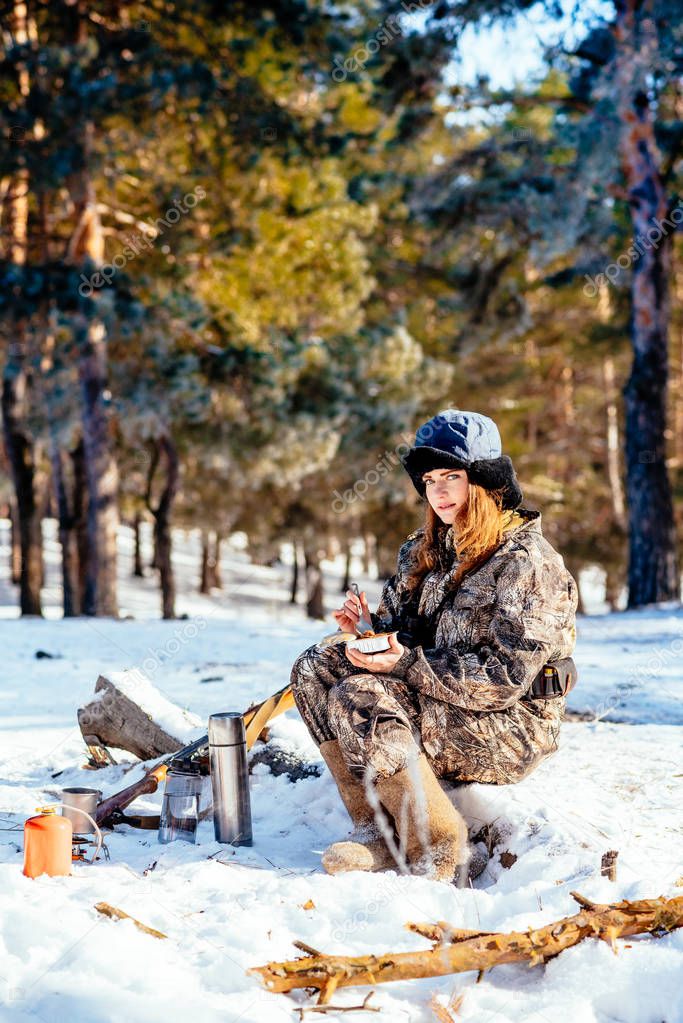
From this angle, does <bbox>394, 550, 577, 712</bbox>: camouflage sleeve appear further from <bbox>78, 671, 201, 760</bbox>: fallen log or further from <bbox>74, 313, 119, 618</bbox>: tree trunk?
<bbox>74, 313, 119, 618</bbox>: tree trunk

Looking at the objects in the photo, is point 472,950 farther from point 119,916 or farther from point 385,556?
point 385,556

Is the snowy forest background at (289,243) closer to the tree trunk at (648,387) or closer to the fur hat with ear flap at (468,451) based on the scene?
the tree trunk at (648,387)

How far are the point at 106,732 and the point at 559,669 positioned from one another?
2.66 metres

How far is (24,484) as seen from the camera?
15656 mm

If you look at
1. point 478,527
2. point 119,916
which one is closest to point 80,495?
point 478,527

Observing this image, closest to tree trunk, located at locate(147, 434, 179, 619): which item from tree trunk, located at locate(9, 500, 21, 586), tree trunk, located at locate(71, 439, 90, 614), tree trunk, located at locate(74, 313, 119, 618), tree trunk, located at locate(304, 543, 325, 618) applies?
tree trunk, located at locate(71, 439, 90, 614)

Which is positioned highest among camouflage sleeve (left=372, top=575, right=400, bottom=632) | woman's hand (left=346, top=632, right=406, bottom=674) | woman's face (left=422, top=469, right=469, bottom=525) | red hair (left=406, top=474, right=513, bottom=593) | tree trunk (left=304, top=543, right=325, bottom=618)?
woman's face (left=422, top=469, right=469, bottom=525)

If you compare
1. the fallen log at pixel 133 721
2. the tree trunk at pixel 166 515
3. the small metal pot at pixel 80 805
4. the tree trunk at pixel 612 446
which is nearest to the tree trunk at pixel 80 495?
the tree trunk at pixel 166 515

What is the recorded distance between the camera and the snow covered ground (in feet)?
7.93

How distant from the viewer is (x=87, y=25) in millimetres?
13875

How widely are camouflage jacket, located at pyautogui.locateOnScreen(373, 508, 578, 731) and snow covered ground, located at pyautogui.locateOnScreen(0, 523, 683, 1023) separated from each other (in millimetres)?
590

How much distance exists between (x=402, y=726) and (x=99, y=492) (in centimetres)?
1152

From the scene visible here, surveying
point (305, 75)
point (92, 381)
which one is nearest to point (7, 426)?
point (92, 381)

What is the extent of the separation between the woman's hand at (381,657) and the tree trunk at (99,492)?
11.2 m
